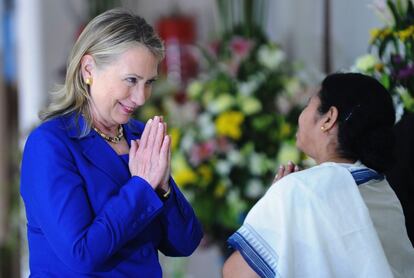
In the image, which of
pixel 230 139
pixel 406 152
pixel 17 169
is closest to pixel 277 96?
pixel 230 139

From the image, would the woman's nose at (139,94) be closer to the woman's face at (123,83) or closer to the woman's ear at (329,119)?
the woman's face at (123,83)

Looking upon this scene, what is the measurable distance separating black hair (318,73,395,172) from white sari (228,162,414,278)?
0.34 feet

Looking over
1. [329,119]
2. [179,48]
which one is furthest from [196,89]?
[329,119]

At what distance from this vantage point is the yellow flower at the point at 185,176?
12.7ft

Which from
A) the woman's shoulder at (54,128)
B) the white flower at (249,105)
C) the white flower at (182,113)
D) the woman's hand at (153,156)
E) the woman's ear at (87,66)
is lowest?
the white flower at (182,113)

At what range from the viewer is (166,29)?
5.17 metres

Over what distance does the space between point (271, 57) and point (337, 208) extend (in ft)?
6.54

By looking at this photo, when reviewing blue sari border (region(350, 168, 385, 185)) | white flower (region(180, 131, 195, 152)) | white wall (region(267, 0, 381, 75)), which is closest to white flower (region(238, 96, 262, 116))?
white flower (region(180, 131, 195, 152))

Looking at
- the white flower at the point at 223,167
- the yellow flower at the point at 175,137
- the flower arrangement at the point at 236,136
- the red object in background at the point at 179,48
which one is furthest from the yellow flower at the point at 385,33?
the red object in background at the point at 179,48

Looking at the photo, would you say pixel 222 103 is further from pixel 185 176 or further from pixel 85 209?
pixel 85 209

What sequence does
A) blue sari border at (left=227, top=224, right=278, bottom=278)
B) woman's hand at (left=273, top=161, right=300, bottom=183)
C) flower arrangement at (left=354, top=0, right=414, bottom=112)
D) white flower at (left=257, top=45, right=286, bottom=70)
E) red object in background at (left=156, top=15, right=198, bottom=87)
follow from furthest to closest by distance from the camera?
red object in background at (left=156, top=15, right=198, bottom=87) → white flower at (left=257, top=45, right=286, bottom=70) → flower arrangement at (left=354, top=0, right=414, bottom=112) → woman's hand at (left=273, top=161, right=300, bottom=183) → blue sari border at (left=227, top=224, right=278, bottom=278)

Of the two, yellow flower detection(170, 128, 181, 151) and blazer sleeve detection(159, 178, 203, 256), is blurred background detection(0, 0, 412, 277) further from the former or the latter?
blazer sleeve detection(159, 178, 203, 256)

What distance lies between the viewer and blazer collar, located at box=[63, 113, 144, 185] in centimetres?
209

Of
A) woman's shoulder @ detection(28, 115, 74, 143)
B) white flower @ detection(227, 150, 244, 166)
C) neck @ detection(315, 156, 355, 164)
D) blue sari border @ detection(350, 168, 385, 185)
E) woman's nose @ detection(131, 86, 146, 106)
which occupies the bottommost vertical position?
white flower @ detection(227, 150, 244, 166)
